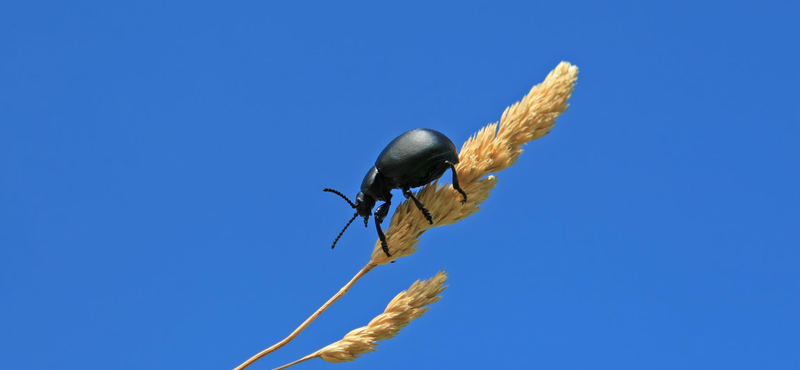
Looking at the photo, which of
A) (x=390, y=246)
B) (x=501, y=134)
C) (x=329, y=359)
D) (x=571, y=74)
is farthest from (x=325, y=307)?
(x=571, y=74)

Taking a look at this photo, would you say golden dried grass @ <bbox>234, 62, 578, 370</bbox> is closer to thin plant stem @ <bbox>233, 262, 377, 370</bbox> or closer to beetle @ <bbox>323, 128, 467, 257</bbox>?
beetle @ <bbox>323, 128, 467, 257</bbox>

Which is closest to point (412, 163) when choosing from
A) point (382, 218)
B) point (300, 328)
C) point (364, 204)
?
point (382, 218)

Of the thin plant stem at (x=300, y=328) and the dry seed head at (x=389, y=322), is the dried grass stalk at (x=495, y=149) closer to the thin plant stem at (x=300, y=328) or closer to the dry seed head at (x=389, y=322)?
the dry seed head at (x=389, y=322)

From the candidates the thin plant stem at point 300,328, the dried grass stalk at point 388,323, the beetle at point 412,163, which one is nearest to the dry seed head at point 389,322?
the dried grass stalk at point 388,323

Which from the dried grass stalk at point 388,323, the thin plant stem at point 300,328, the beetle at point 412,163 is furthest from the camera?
the beetle at point 412,163

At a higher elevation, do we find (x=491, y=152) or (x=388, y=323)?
(x=491, y=152)

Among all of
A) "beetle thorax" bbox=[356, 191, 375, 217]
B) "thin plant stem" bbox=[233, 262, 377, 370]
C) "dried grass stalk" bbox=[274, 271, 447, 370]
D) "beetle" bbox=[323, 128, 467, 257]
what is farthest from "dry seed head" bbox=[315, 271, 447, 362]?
"beetle thorax" bbox=[356, 191, 375, 217]

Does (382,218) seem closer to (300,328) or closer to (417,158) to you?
(417,158)
